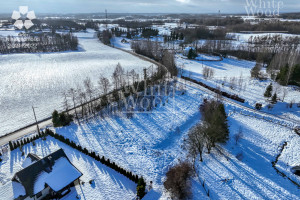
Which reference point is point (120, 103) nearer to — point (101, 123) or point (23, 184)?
point (101, 123)

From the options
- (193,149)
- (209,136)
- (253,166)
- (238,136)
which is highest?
(209,136)

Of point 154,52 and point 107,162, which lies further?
point 154,52

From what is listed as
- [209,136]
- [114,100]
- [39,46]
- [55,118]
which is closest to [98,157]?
[55,118]

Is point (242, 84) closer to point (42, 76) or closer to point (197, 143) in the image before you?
point (197, 143)

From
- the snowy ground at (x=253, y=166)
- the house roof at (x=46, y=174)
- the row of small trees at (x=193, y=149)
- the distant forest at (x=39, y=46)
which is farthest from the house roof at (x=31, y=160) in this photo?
the distant forest at (x=39, y=46)

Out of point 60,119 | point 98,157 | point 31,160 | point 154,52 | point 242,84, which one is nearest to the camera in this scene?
point 31,160

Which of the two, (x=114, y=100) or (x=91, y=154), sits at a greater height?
(x=114, y=100)

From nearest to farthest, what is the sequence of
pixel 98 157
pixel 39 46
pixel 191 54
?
1. pixel 98 157
2. pixel 191 54
3. pixel 39 46
